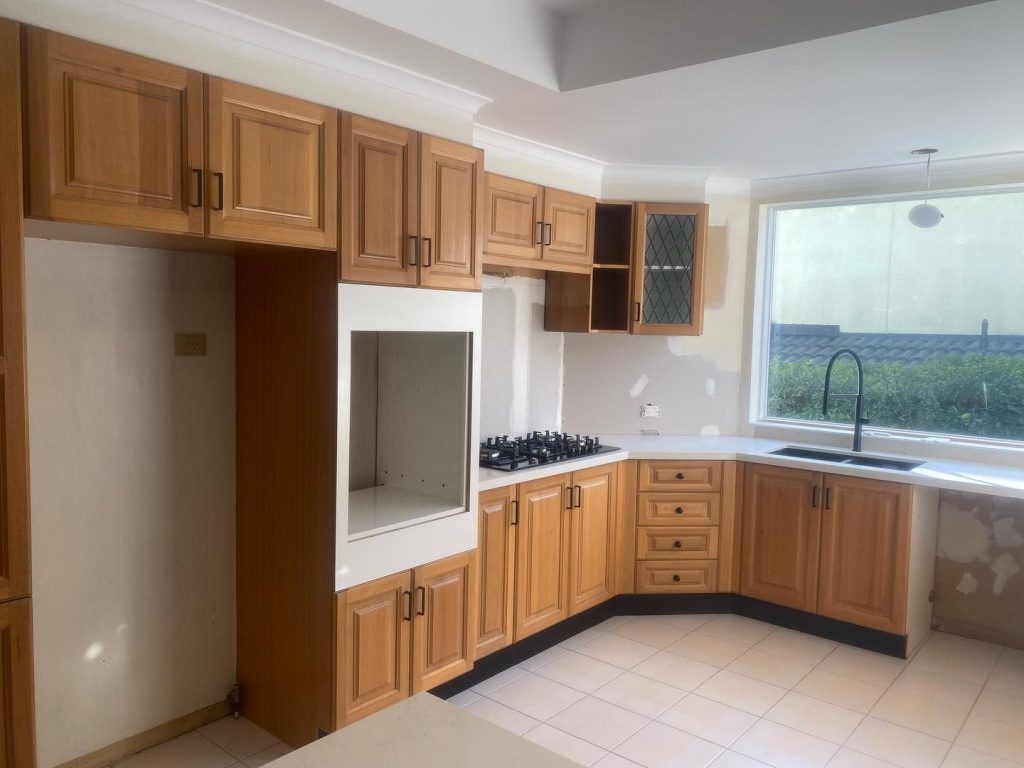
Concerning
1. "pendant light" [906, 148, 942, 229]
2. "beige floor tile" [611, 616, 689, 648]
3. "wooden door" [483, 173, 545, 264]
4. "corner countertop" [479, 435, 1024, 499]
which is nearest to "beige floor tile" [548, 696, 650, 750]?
"beige floor tile" [611, 616, 689, 648]

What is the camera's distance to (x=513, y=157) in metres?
3.44

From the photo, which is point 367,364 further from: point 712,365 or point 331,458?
point 712,365

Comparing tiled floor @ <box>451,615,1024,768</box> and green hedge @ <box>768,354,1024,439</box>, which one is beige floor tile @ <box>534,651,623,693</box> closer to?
tiled floor @ <box>451,615,1024,768</box>

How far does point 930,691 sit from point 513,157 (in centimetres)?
304

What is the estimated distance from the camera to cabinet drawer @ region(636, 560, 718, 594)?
3902 mm

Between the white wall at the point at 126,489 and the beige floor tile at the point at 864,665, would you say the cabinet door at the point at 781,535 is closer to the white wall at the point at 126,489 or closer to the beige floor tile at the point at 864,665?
the beige floor tile at the point at 864,665

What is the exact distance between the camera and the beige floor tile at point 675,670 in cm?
320

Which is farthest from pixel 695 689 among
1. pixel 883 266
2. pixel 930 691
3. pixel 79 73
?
pixel 79 73

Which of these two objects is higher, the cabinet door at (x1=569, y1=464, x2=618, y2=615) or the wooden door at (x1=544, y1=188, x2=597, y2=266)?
the wooden door at (x1=544, y1=188, x2=597, y2=266)

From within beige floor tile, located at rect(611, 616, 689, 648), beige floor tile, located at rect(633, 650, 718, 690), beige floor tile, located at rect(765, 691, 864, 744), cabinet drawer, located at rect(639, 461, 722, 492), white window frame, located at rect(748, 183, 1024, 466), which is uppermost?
white window frame, located at rect(748, 183, 1024, 466)

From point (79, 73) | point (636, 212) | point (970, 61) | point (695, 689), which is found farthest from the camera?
point (636, 212)

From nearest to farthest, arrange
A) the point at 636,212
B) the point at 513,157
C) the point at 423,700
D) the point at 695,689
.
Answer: the point at 423,700, the point at 695,689, the point at 513,157, the point at 636,212

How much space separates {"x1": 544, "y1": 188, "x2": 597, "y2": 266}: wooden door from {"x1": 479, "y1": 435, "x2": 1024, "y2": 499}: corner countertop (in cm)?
103

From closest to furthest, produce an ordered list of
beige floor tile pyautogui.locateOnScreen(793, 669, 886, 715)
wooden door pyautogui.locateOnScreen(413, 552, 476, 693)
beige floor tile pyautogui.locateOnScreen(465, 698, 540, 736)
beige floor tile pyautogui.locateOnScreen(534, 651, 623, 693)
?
1. wooden door pyautogui.locateOnScreen(413, 552, 476, 693)
2. beige floor tile pyautogui.locateOnScreen(465, 698, 540, 736)
3. beige floor tile pyautogui.locateOnScreen(793, 669, 886, 715)
4. beige floor tile pyautogui.locateOnScreen(534, 651, 623, 693)
